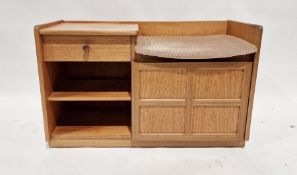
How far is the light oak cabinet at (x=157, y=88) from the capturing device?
1211mm

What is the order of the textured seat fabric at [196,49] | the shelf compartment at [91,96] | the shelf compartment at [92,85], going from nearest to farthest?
1. the textured seat fabric at [196,49]
2. the shelf compartment at [91,96]
3. the shelf compartment at [92,85]

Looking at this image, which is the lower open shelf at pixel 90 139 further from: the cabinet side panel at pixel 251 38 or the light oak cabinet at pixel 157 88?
the cabinet side panel at pixel 251 38

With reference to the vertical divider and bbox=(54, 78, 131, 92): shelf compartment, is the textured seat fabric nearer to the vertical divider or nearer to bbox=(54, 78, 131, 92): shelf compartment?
the vertical divider

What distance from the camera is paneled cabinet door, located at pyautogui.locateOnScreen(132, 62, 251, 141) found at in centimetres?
123

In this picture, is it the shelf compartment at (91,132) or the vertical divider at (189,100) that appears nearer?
the vertical divider at (189,100)

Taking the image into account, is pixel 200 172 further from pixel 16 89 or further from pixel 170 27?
pixel 16 89

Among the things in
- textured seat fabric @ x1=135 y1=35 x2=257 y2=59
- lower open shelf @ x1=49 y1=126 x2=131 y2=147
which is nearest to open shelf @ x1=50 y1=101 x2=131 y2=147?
lower open shelf @ x1=49 y1=126 x2=131 y2=147

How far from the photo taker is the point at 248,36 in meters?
Answer: 1.30

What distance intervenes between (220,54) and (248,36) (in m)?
0.21

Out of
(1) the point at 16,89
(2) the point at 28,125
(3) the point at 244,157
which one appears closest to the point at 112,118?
(2) the point at 28,125

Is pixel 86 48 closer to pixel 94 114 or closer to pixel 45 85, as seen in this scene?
pixel 45 85

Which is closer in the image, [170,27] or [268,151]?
[268,151]

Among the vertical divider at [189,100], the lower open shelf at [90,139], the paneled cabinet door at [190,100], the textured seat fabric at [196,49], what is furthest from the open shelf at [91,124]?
the textured seat fabric at [196,49]

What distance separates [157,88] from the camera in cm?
126
